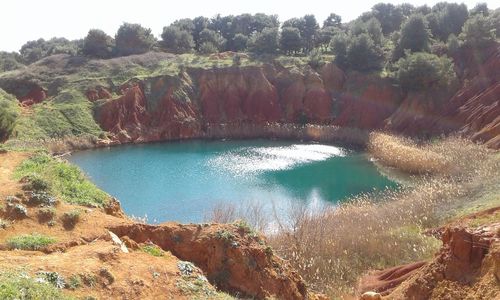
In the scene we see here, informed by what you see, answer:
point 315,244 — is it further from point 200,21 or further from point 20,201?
point 200,21

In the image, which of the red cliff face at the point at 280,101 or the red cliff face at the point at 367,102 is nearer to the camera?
the red cliff face at the point at 280,101

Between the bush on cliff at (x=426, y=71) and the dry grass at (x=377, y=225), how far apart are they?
16611 mm

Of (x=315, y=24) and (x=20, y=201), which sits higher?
(x=315, y=24)

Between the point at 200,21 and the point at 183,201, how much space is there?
65.6 m

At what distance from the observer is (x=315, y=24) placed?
82.2 metres

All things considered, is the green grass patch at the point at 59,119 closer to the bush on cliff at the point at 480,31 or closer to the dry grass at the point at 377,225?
the dry grass at the point at 377,225

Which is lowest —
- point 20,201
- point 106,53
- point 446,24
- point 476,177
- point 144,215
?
point 144,215

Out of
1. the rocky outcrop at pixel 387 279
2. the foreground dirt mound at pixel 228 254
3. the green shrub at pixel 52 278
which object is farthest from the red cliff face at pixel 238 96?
the green shrub at pixel 52 278

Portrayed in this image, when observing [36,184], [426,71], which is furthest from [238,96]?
[36,184]

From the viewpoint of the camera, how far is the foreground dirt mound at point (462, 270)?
12.6 m

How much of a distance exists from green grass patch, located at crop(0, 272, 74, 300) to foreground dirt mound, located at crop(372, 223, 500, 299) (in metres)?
10.2

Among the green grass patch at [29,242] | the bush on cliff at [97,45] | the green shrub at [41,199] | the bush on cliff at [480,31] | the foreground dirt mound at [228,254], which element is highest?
the bush on cliff at [480,31]

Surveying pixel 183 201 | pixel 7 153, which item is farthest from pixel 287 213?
pixel 7 153

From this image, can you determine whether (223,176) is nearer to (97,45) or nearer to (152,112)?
(152,112)
